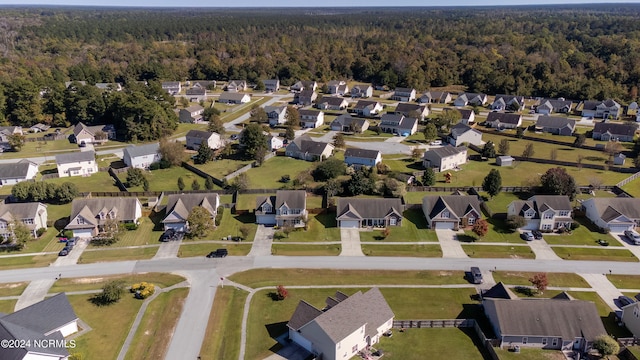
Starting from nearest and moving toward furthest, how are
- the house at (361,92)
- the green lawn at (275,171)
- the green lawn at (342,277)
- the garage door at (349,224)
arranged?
the green lawn at (342,277) → the garage door at (349,224) → the green lawn at (275,171) → the house at (361,92)

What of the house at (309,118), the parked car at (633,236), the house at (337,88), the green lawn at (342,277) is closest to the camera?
the green lawn at (342,277)

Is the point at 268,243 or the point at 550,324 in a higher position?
the point at 550,324

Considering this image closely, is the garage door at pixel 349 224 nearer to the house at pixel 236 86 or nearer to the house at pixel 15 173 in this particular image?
the house at pixel 15 173

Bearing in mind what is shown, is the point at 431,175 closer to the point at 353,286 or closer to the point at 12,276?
the point at 353,286

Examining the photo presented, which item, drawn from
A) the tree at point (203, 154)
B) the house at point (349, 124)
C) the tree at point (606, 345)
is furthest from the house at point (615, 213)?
the tree at point (203, 154)

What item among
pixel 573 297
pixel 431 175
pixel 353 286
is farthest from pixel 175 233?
pixel 573 297

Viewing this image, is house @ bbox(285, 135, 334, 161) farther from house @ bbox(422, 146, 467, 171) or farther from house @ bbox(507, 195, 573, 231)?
house @ bbox(507, 195, 573, 231)
